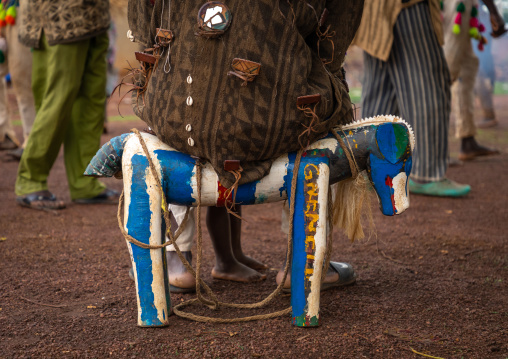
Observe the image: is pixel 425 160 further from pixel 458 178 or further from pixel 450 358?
pixel 450 358

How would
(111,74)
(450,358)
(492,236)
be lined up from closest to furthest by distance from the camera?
(450,358) < (492,236) < (111,74)

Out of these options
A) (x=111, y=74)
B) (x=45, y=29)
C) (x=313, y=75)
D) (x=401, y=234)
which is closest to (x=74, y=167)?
(x=45, y=29)

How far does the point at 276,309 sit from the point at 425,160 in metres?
2.24

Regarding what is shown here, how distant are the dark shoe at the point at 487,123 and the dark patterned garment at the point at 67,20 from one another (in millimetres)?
5809

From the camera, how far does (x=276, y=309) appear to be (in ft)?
7.06

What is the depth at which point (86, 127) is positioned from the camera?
388 cm

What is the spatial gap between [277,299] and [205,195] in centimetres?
56

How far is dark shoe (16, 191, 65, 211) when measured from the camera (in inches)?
148

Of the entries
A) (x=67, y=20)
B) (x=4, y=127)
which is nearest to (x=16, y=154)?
(x=4, y=127)

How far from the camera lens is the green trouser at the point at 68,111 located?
3609mm

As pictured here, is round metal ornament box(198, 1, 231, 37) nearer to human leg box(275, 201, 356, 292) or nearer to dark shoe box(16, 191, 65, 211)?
human leg box(275, 201, 356, 292)

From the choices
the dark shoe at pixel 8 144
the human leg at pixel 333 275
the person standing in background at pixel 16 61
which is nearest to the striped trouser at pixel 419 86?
the human leg at pixel 333 275

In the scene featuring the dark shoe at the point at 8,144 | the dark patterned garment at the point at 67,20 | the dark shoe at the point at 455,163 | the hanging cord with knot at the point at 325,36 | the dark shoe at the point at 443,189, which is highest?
the dark patterned garment at the point at 67,20

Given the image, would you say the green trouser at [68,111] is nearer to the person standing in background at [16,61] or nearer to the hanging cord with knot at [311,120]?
the person standing in background at [16,61]
